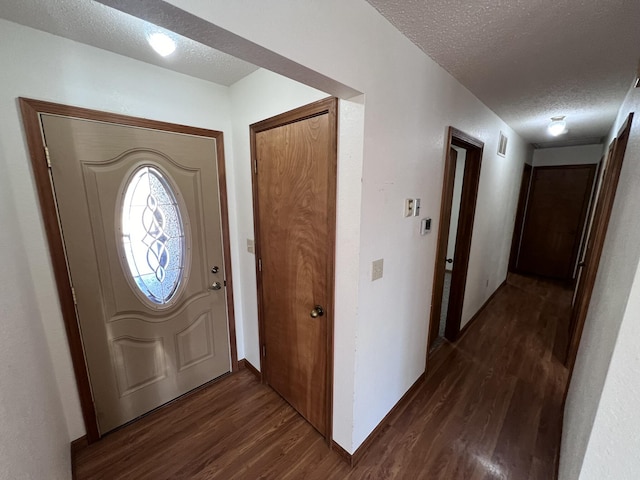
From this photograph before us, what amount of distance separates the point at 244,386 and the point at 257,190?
1571 mm

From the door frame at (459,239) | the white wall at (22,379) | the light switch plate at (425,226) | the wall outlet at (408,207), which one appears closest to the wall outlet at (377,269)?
the wall outlet at (408,207)

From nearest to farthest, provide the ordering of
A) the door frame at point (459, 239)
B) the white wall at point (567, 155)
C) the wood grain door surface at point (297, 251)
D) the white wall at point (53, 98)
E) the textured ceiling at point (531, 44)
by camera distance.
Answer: the textured ceiling at point (531, 44) → the white wall at point (53, 98) → the wood grain door surface at point (297, 251) → the door frame at point (459, 239) → the white wall at point (567, 155)

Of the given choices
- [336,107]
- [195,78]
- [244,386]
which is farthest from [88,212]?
[244,386]

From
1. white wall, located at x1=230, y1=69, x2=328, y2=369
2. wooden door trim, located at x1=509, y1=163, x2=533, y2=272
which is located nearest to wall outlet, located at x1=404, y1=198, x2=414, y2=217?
white wall, located at x1=230, y1=69, x2=328, y2=369

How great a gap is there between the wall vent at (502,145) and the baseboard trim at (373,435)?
8.15ft

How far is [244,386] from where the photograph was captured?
2105 millimetres

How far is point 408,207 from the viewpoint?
5.03 feet

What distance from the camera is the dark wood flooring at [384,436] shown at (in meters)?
1.48

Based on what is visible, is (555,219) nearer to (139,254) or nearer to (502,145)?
(502,145)

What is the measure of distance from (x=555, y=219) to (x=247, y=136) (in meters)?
5.23

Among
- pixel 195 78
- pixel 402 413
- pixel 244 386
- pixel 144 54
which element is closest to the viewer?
pixel 144 54

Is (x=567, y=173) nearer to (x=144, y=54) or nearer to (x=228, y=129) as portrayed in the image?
(x=228, y=129)

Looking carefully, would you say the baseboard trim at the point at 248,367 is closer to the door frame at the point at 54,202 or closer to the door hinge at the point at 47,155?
the door frame at the point at 54,202

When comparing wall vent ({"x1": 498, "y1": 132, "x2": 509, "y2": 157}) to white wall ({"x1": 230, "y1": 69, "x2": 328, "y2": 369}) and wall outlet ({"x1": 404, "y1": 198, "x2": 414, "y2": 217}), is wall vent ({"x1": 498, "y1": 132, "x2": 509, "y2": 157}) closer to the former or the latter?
wall outlet ({"x1": 404, "y1": 198, "x2": 414, "y2": 217})
